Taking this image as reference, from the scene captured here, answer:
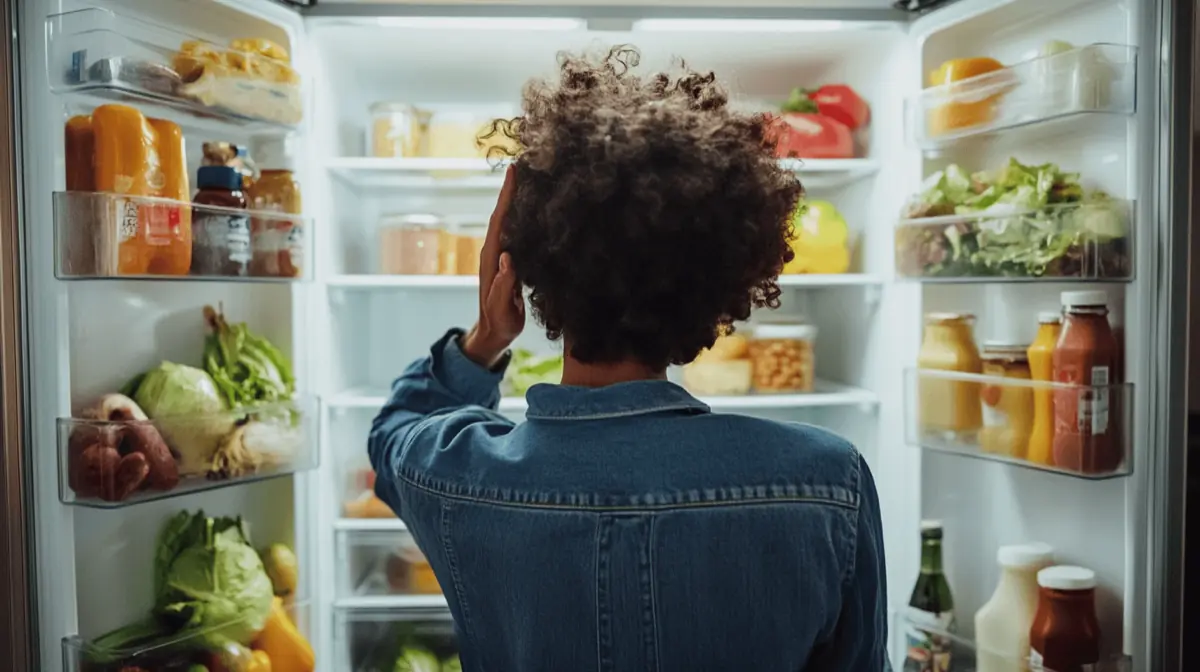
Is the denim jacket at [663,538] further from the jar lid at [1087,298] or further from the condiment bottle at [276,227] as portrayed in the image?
the condiment bottle at [276,227]

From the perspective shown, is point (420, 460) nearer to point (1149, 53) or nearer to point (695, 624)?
point (695, 624)

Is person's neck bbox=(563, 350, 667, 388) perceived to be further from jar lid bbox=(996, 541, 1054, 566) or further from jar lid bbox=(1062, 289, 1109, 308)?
jar lid bbox=(996, 541, 1054, 566)

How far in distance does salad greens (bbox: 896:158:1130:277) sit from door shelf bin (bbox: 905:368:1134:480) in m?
0.18

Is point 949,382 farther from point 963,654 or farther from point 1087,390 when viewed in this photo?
point 963,654

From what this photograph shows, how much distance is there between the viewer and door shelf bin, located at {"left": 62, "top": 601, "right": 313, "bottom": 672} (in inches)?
56.3

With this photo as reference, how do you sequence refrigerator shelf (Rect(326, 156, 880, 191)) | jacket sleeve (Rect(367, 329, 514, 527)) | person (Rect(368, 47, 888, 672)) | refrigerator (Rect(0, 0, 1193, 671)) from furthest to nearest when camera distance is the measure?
refrigerator shelf (Rect(326, 156, 880, 191)), refrigerator (Rect(0, 0, 1193, 671)), jacket sleeve (Rect(367, 329, 514, 527)), person (Rect(368, 47, 888, 672))

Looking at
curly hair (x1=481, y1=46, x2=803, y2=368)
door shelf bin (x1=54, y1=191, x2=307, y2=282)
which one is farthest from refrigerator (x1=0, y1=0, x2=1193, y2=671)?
curly hair (x1=481, y1=46, x2=803, y2=368)

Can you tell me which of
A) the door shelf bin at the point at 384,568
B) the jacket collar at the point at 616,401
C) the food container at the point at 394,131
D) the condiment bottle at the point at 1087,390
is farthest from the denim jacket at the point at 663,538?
the food container at the point at 394,131

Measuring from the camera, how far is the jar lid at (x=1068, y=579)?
1508 millimetres

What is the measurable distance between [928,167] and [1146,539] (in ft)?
2.68

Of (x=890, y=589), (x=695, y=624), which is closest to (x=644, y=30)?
(x=890, y=589)

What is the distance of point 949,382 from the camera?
1757 mm

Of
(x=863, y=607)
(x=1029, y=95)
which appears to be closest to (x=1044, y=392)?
(x=1029, y=95)

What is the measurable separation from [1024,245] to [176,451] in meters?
1.39
